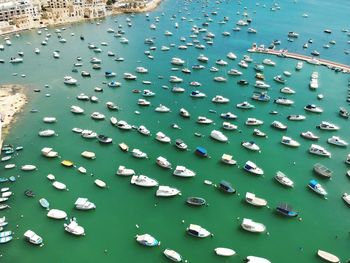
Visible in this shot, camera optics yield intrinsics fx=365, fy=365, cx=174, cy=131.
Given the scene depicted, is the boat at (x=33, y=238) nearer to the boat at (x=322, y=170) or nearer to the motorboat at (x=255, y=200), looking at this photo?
the motorboat at (x=255, y=200)

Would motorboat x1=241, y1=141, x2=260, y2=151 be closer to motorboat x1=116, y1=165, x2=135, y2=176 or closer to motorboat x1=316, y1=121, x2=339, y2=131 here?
motorboat x1=316, y1=121, x2=339, y2=131

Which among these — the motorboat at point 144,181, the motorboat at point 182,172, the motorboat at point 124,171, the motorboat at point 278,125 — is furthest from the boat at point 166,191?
the motorboat at point 278,125

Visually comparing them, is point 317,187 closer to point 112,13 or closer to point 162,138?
point 162,138

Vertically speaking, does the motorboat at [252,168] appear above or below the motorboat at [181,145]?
below

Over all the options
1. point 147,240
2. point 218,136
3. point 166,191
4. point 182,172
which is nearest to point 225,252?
point 147,240

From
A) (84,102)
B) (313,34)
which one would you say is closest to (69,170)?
(84,102)

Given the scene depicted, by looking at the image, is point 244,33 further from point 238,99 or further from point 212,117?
point 212,117
